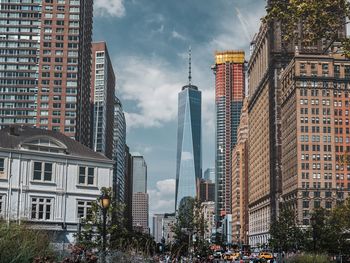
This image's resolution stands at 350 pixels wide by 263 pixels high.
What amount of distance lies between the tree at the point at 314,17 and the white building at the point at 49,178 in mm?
37134

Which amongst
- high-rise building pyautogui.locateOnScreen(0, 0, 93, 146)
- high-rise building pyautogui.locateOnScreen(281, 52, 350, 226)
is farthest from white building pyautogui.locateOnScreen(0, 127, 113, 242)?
high-rise building pyautogui.locateOnScreen(281, 52, 350, 226)

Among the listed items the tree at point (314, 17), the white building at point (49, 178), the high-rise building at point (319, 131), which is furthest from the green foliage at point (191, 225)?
the high-rise building at point (319, 131)

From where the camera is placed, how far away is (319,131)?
507 ft

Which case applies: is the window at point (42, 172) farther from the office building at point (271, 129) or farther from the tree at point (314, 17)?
the office building at point (271, 129)

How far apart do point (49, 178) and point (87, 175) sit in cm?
389

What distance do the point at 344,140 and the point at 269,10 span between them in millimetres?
140822

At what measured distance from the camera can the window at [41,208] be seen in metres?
53.8

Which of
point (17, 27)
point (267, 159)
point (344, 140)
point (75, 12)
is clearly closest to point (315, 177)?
point (344, 140)

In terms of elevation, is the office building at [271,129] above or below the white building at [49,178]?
above

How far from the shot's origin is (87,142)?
175 meters

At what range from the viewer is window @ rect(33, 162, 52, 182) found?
180 feet

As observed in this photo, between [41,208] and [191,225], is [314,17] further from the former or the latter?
[191,225]

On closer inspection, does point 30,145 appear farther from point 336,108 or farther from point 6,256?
point 336,108

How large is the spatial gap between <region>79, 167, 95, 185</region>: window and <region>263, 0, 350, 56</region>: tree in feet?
128
